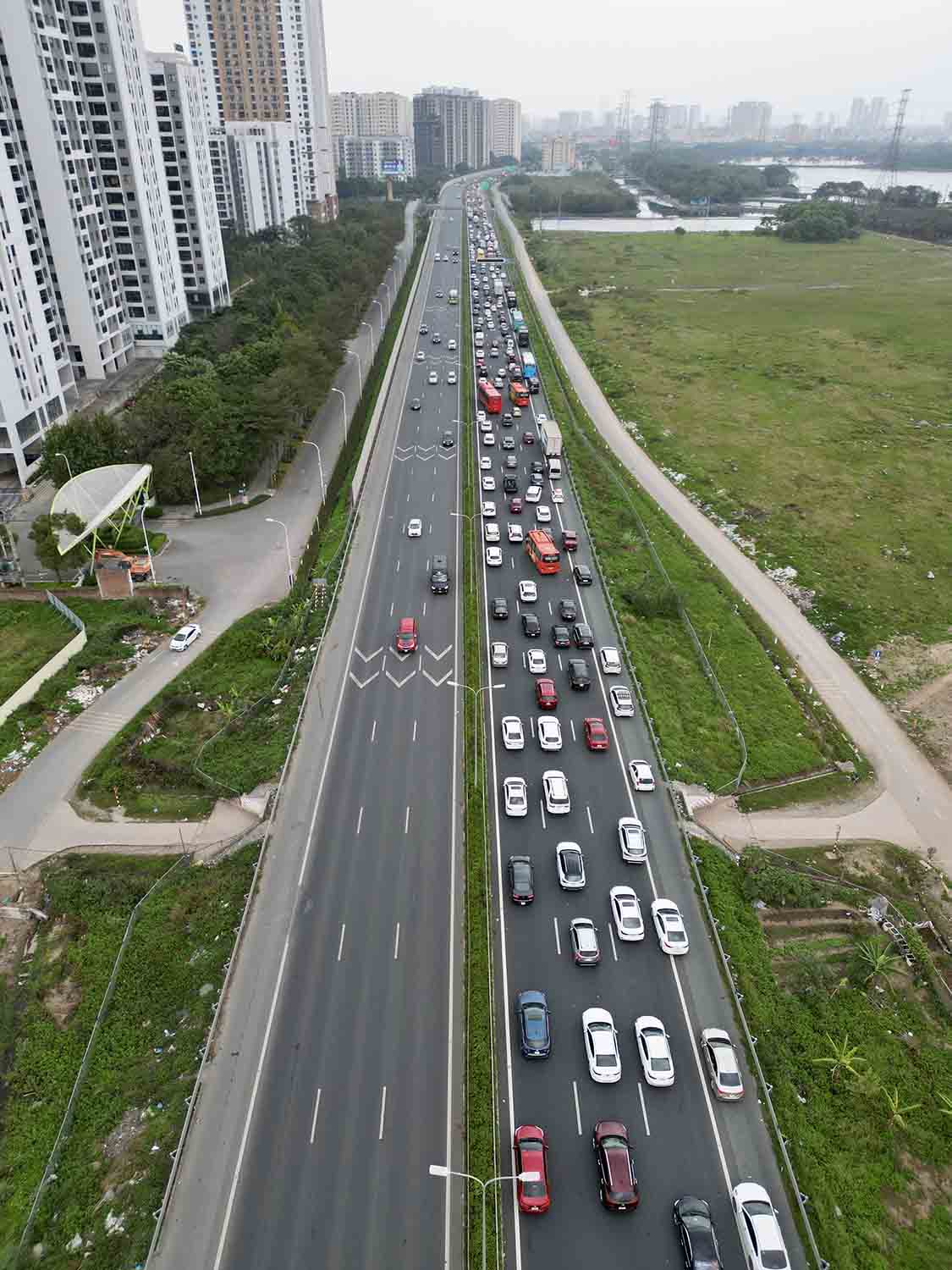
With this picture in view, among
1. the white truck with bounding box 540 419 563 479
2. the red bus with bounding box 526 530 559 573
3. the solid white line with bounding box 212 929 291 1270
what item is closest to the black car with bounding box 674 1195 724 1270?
the solid white line with bounding box 212 929 291 1270

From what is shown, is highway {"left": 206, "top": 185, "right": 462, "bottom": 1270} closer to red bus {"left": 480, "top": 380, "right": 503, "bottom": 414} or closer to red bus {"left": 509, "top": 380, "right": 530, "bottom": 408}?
red bus {"left": 480, "top": 380, "right": 503, "bottom": 414}

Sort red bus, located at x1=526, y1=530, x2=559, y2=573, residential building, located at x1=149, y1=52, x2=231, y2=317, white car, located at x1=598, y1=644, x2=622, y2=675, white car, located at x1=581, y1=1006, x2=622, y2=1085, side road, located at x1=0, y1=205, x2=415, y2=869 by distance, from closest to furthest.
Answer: white car, located at x1=581, y1=1006, x2=622, y2=1085 < side road, located at x1=0, y1=205, x2=415, y2=869 < white car, located at x1=598, y1=644, x2=622, y2=675 < red bus, located at x1=526, y1=530, x2=559, y2=573 < residential building, located at x1=149, y1=52, x2=231, y2=317

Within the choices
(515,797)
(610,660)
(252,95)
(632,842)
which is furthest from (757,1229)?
(252,95)

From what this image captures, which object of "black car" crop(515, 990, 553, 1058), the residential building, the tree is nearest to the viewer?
"black car" crop(515, 990, 553, 1058)

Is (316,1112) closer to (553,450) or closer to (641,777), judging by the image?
(641,777)

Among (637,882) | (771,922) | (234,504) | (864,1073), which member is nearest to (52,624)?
(234,504)

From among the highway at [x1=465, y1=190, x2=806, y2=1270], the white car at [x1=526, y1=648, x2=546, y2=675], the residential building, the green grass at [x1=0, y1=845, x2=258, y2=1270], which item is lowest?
the green grass at [x1=0, y1=845, x2=258, y2=1270]

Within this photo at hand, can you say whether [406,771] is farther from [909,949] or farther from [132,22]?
[132,22]
